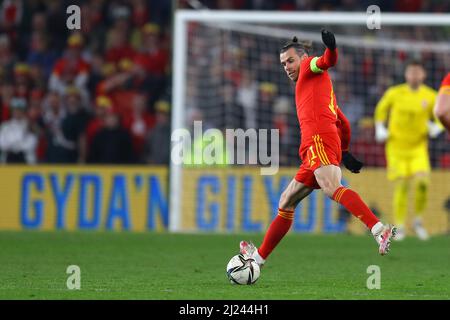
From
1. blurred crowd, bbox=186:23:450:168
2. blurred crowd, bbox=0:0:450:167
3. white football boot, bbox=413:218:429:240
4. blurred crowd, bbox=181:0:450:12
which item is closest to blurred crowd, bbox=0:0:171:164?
blurred crowd, bbox=0:0:450:167

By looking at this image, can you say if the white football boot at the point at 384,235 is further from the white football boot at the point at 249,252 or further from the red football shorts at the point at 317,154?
the white football boot at the point at 249,252

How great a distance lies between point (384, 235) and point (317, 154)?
92 centimetres

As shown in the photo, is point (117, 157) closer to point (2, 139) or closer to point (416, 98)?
point (2, 139)

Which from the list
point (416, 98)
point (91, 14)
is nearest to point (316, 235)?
point (416, 98)

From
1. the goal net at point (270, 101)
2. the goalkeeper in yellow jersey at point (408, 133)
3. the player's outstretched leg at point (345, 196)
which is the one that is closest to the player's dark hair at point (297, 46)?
the player's outstretched leg at point (345, 196)

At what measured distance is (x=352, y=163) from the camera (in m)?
9.66

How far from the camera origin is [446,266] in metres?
10.9

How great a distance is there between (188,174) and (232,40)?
2.39 metres

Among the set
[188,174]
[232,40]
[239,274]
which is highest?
[232,40]

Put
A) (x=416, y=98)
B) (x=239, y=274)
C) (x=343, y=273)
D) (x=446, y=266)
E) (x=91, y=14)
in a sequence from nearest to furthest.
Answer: (x=239, y=274) < (x=343, y=273) < (x=446, y=266) < (x=416, y=98) < (x=91, y=14)

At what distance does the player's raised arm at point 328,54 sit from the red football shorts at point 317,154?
1.87 feet

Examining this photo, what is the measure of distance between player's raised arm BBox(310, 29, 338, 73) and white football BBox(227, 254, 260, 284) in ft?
5.21

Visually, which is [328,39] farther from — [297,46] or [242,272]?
[242,272]

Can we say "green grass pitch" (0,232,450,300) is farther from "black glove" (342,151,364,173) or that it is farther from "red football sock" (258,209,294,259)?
"black glove" (342,151,364,173)
